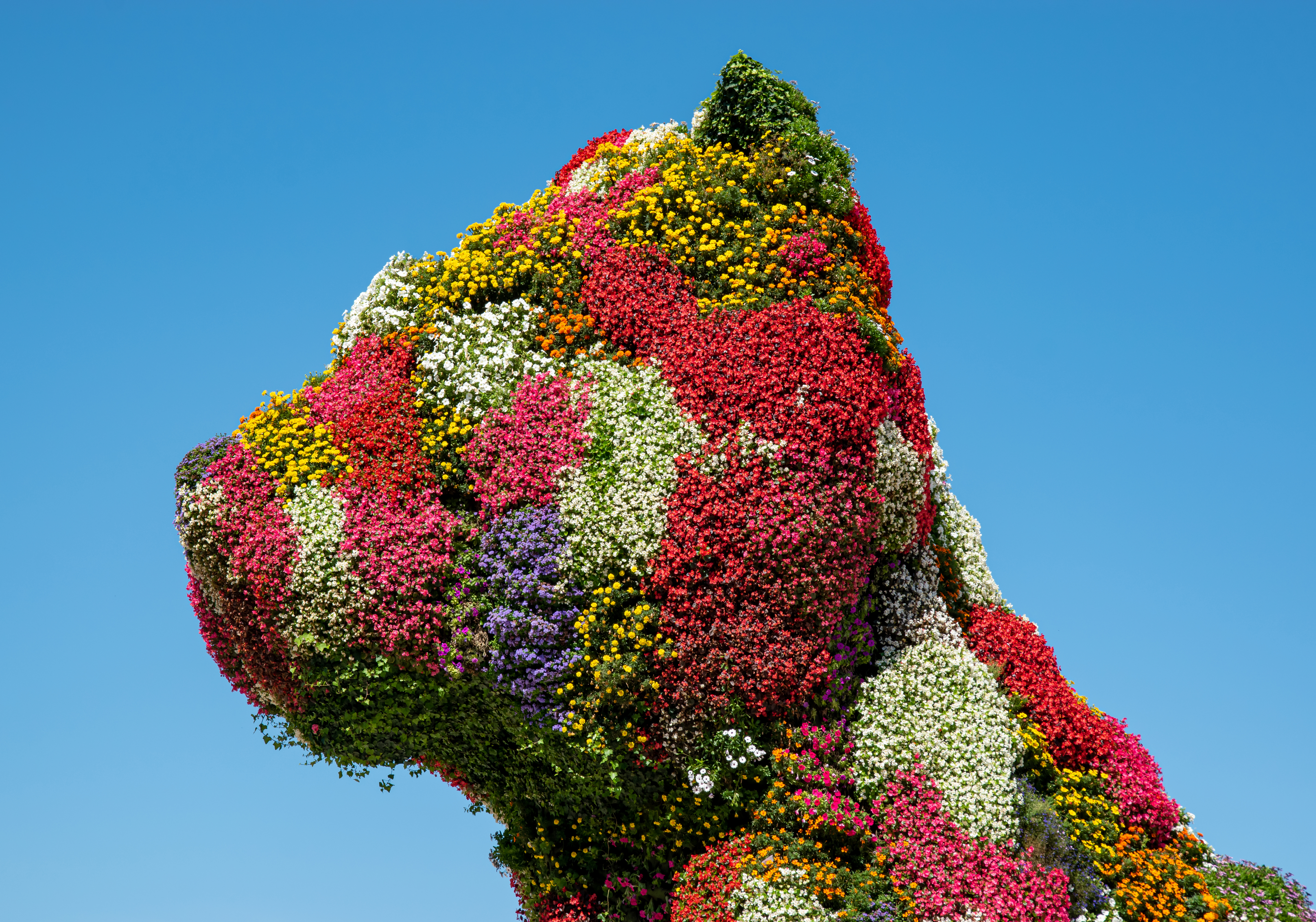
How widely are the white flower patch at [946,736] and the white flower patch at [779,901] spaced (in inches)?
54.3

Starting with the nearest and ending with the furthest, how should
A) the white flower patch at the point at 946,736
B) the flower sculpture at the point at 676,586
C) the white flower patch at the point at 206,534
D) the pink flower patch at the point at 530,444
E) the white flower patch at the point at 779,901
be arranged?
the white flower patch at the point at 779,901 < the flower sculpture at the point at 676,586 < the white flower patch at the point at 946,736 < the pink flower patch at the point at 530,444 < the white flower patch at the point at 206,534

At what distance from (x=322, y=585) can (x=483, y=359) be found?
3492 millimetres

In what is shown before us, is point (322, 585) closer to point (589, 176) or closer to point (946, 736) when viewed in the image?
point (589, 176)

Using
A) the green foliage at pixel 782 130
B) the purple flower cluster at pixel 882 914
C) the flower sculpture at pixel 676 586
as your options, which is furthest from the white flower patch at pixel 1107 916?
the green foliage at pixel 782 130

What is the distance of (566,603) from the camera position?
1716cm

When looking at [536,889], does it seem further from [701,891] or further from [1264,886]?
[1264,886]

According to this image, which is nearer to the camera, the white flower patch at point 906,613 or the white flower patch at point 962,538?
the white flower patch at point 906,613

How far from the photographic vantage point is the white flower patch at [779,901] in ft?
53.4

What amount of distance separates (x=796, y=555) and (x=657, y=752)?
2926 mm

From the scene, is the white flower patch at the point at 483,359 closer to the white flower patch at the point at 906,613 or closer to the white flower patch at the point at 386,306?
the white flower patch at the point at 386,306

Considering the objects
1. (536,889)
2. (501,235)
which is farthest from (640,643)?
(501,235)

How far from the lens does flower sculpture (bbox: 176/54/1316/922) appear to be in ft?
55.0

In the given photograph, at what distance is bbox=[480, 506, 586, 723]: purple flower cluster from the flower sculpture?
0.13 ft

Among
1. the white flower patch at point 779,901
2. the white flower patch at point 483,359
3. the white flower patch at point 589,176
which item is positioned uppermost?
the white flower patch at point 589,176
